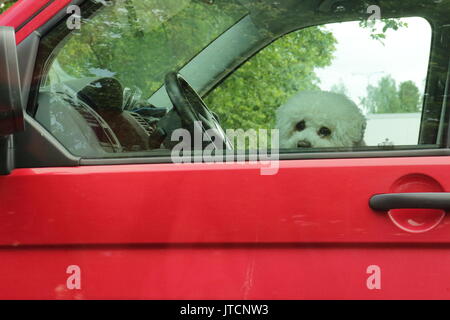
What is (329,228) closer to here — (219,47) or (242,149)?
(242,149)

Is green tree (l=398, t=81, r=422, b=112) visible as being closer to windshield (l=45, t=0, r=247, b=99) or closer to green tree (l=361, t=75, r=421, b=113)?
green tree (l=361, t=75, r=421, b=113)

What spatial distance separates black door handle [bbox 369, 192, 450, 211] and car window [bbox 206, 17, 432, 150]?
0.19 m

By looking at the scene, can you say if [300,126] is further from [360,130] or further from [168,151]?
[168,151]

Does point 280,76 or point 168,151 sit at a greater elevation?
point 280,76

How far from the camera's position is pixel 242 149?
182 centimetres

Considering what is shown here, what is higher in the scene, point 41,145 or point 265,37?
point 265,37

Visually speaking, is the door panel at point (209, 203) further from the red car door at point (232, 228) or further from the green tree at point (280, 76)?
the green tree at point (280, 76)

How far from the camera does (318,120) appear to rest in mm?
1873

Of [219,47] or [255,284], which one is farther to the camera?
[219,47]

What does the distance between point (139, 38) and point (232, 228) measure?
738 millimetres

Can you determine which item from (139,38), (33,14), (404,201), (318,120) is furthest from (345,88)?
(33,14)

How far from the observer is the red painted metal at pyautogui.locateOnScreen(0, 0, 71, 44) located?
186 centimetres
